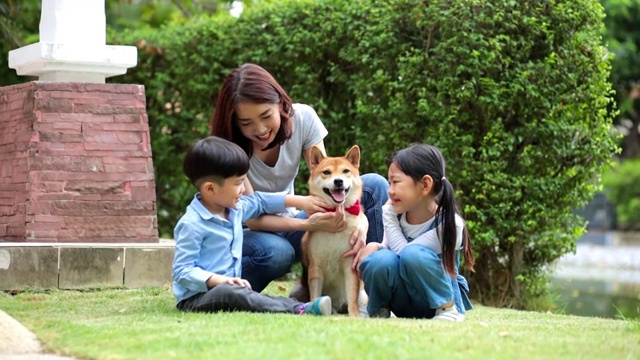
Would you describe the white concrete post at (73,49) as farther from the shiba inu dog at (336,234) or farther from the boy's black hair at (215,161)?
the shiba inu dog at (336,234)

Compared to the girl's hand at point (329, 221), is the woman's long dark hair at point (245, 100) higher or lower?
higher

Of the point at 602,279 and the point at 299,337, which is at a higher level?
the point at 299,337

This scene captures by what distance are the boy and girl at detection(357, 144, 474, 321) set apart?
1.13ft

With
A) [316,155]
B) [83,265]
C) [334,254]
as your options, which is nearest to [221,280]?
[334,254]

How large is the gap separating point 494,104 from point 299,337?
3.99m

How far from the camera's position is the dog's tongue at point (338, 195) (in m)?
5.31

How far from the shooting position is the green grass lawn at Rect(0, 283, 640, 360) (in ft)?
12.9

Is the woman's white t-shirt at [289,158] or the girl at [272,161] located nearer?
the girl at [272,161]

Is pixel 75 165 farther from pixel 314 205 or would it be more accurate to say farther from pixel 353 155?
pixel 353 155

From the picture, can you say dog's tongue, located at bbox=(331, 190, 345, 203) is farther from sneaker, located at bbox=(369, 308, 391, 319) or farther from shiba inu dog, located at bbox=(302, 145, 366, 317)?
sneaker, located at bbox=(369, 308, 391, 319)

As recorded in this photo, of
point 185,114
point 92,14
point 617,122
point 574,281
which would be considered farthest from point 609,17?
point 92,14

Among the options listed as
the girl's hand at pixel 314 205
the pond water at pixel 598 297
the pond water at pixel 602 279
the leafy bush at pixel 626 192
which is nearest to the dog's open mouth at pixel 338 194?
the girl's hand at pixel 314 205

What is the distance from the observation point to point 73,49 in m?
7.45

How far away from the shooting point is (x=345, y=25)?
853 cm
